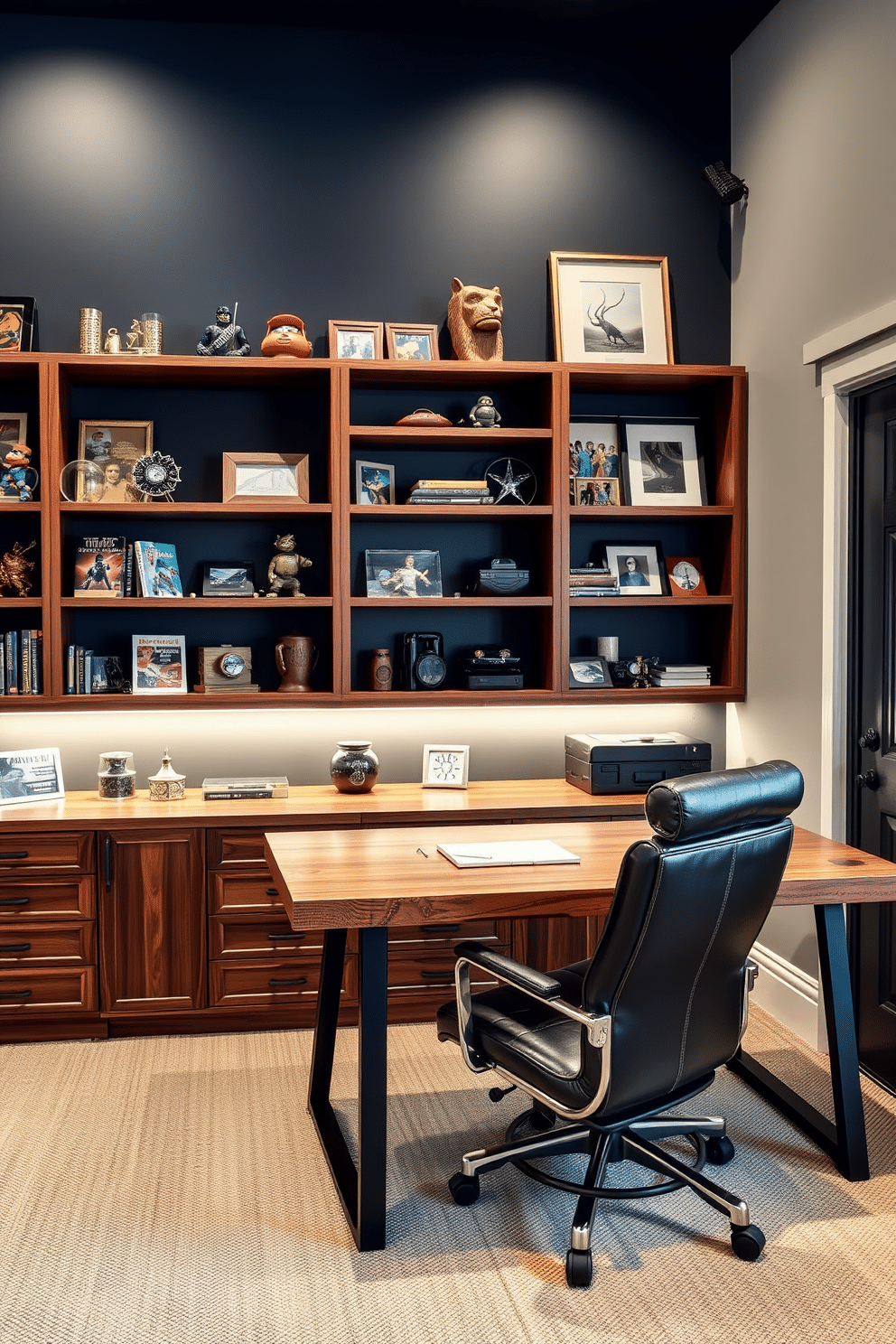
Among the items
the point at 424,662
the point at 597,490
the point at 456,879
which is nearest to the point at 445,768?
the point at 424,662

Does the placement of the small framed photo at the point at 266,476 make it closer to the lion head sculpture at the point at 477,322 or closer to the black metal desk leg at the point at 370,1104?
the lion head sculpture at the point at 477,322

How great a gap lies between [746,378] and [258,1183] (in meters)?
3.34

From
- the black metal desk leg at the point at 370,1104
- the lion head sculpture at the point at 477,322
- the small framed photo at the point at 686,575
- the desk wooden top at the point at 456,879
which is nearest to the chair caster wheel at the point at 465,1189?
the black metal desk leg at the point at 370,1104

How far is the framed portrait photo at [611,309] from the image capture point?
4211mm

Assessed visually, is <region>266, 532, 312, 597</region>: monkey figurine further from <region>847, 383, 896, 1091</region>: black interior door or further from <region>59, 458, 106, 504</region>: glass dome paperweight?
<region>847, 383, 896, 1091</region>: black interior door

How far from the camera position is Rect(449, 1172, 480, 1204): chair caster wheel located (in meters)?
2.49

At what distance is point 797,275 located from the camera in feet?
12.3

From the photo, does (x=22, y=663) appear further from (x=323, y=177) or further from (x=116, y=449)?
(x=323, y=177)

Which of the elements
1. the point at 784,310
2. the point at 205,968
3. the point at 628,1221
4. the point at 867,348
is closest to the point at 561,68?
the point at 784,310

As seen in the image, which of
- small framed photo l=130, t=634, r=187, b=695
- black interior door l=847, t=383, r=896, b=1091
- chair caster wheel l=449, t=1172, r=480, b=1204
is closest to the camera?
chair caster wheel l=449, t=1172, r=480, b=1204

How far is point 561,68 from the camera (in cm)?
423

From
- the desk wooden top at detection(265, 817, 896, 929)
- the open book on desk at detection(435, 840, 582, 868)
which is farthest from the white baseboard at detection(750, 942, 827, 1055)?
the open book on desk at detection(435, 840, 582, 868)

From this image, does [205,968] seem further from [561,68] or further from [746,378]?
[561,68]

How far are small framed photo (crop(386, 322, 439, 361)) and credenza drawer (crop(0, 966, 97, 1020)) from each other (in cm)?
250
